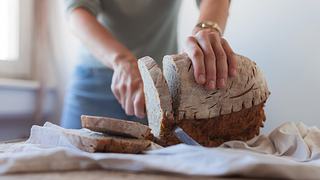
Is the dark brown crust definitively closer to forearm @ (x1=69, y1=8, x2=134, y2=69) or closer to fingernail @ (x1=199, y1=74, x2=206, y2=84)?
fingernail @ (x1=199, y1=74, x2=206, y2=84)

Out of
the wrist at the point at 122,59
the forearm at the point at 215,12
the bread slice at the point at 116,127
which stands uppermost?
the forearm at the point at 215,12

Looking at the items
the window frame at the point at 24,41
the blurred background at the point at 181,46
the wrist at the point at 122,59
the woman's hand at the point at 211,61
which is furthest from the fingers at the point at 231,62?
the window frame at the point at 24,41

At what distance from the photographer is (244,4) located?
52.4 inches

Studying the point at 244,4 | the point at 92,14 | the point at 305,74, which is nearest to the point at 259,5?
the point at 244,4

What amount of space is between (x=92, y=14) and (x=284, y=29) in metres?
0.56

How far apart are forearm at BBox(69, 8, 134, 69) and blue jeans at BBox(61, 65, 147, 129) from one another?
0.14 meters

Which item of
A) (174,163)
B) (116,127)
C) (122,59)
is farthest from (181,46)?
(174,163)

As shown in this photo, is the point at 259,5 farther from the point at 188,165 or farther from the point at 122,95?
the point at 188,165

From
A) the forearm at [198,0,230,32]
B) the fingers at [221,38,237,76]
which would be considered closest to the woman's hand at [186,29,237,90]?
the fingers at [221,38,237,76]

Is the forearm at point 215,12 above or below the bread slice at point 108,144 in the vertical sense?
above

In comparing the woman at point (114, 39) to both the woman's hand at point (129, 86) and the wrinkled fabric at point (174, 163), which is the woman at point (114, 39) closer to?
the woman's hand at point (129, 86)

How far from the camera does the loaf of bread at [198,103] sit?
586 mm

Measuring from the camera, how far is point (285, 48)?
123 centimetres

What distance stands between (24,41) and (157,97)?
1.37m
